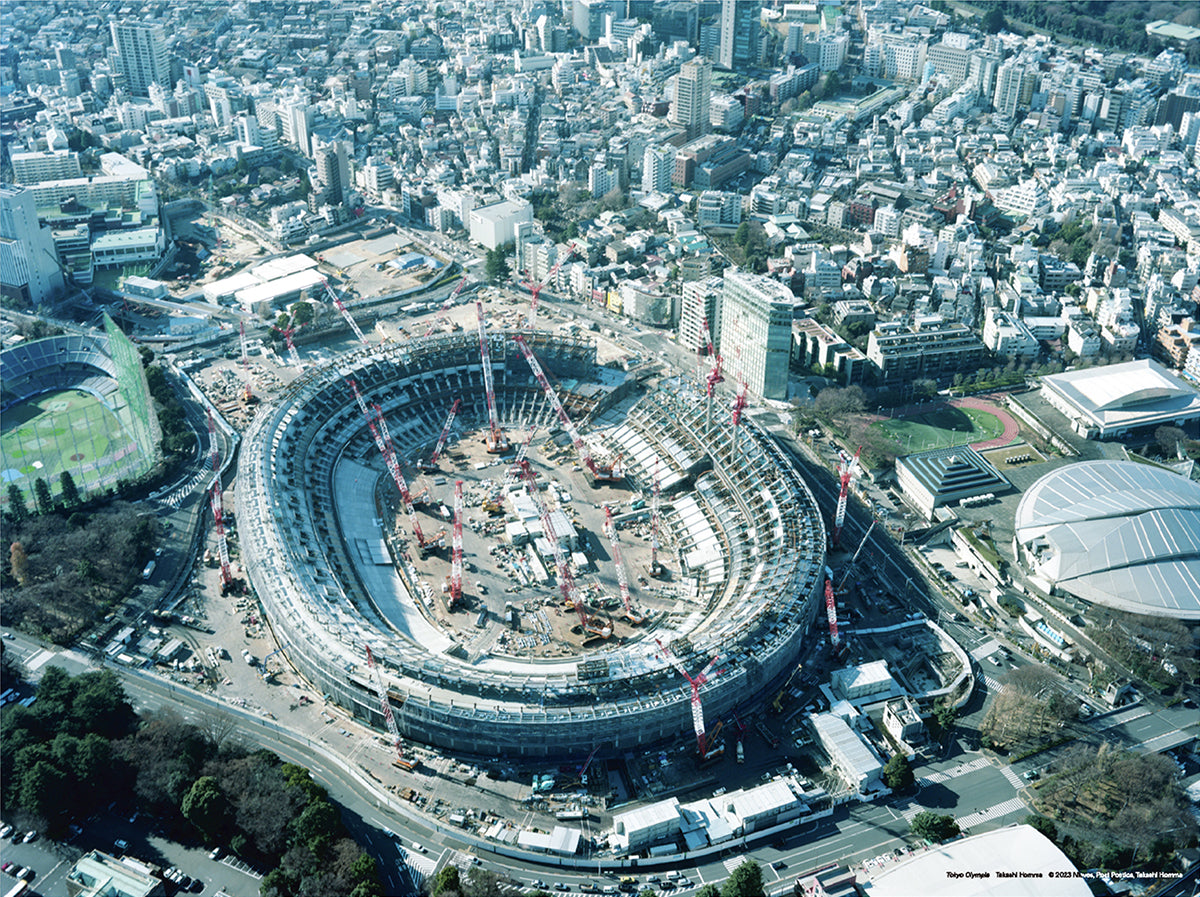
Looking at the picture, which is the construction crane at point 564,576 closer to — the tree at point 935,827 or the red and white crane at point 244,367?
the tree at point 935,827

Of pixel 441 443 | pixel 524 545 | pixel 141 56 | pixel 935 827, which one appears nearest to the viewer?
pixel 935 827

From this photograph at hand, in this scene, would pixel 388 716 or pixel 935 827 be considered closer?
pixel 935 827

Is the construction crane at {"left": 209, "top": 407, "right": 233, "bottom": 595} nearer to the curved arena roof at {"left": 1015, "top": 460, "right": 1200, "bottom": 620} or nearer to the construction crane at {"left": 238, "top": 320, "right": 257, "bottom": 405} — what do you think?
the construction crane at {"left": 238, "top": 320, "right": 257, "bottom": 405}

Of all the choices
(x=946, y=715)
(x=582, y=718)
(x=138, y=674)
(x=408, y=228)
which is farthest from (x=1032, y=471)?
(x=408, y=228)

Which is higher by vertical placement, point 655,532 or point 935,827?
point 655,532

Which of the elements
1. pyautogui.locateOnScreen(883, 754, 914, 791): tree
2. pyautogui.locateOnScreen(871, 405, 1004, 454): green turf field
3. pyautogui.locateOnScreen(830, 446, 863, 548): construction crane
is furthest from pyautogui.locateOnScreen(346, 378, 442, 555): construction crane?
pyautogui.locateOnScreen(871, 405, 1004, 454): green turf field

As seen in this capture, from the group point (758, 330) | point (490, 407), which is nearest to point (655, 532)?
point (490, 407)

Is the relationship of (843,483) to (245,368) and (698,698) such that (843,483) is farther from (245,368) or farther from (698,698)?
(245,368)

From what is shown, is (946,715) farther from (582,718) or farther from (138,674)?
(138,674)
